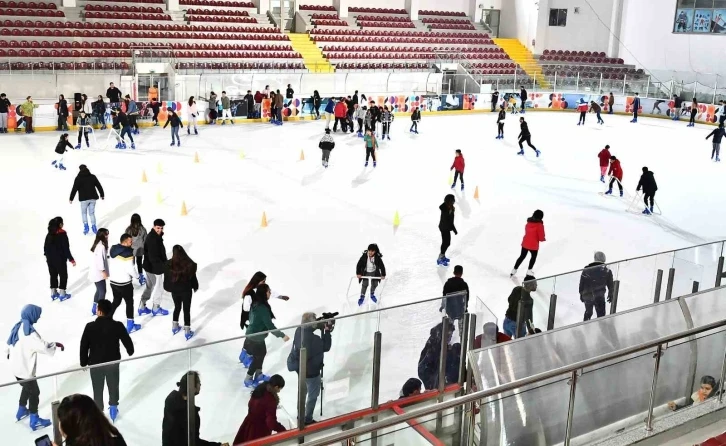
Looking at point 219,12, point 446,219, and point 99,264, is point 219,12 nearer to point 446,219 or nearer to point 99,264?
point 446,219

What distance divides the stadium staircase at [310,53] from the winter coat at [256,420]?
1224 inches

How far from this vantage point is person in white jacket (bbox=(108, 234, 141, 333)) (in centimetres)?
916

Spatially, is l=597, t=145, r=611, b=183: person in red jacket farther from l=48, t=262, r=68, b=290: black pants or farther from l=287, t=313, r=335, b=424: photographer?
l=287, t=313, r=335, b=424: photographer

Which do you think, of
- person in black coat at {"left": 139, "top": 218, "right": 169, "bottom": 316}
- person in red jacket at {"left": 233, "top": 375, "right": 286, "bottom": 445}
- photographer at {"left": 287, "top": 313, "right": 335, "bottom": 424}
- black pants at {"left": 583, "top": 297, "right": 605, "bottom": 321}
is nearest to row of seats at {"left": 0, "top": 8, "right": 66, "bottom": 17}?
person in black coat at {"left": 139, "top": 218, "right": 169, "bottom": 316}

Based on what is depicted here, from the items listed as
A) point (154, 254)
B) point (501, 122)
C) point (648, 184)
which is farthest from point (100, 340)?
point (501, 122)

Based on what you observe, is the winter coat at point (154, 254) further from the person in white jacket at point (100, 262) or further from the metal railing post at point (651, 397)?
the metal railing post at point (651, 397)

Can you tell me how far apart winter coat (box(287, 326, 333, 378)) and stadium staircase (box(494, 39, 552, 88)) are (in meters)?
36.3

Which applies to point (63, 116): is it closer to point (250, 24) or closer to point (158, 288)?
point (250, 24)

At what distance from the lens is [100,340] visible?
23.3 ft

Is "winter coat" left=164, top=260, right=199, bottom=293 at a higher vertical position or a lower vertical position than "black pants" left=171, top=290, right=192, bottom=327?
higher

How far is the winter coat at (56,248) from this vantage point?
10.3 m

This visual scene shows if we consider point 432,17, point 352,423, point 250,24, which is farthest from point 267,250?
point 432,17

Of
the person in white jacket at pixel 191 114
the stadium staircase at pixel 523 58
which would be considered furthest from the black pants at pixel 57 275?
the stadium staircase at pixel 523 58

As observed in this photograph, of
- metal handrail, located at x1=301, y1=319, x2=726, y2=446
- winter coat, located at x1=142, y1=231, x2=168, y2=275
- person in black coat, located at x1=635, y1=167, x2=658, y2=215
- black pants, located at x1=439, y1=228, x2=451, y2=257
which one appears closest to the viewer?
metal handrail, located at x1=301, y1=319, x2=726, y2=446
